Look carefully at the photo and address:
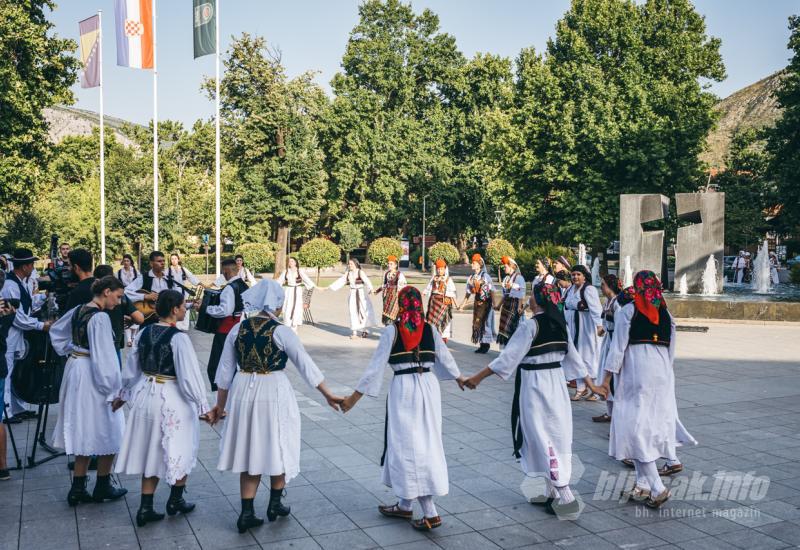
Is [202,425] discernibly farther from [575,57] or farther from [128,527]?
[575,57]

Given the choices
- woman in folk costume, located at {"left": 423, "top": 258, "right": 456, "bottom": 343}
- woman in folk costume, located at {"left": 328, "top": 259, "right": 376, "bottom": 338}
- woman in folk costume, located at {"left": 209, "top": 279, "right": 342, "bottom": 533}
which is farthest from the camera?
woman in folk costume, located at {"left": 328, "top": 259, "right": 376, "bottom": 338}

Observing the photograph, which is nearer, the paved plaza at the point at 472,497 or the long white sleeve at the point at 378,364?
the paved plaza at the point at 472,497

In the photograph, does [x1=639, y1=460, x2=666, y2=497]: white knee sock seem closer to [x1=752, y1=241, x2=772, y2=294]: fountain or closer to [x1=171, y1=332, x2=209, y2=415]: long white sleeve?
[x1=171, y1=332, x2=209, y2=415]: long white sleeve

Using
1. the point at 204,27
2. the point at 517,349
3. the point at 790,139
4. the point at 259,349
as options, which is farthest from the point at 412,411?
the point at 790,139

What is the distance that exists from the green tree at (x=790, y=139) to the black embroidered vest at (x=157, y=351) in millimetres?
34006

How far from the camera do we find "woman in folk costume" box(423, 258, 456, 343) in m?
14.4

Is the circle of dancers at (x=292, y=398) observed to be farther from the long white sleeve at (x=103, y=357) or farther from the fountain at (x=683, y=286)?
the fountain at (x=683, y=286)

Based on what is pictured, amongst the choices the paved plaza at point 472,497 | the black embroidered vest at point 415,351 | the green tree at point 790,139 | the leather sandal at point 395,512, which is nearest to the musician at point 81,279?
the paved plaza at point 472,497

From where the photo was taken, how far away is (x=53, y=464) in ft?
24.1

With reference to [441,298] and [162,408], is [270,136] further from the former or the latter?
[162,408]

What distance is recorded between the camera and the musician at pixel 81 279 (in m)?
7.18

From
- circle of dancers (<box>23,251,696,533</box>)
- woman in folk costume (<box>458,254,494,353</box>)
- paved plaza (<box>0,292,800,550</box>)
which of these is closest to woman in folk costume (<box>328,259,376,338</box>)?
woman in folk costume (<box>458,254,494,353</box>)

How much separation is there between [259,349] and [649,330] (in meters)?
3.46

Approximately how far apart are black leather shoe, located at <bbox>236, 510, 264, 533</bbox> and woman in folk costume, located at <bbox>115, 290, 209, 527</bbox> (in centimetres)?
59
